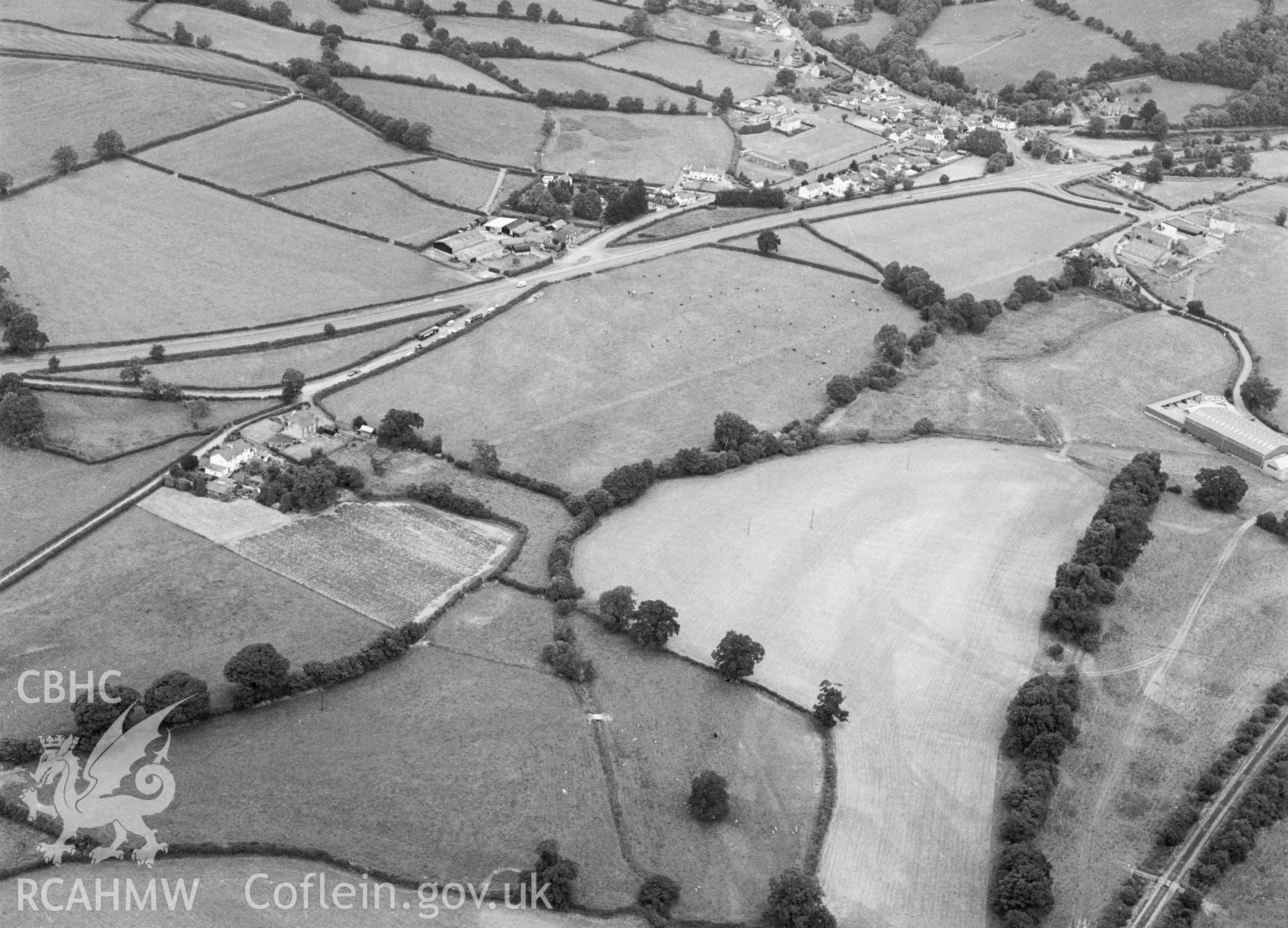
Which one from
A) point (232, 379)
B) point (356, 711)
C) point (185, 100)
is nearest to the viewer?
Answer: point (356, 711)

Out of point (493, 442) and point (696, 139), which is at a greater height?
point (696, 139)

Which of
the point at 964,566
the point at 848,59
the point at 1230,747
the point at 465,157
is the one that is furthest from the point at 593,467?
the point at 848,59

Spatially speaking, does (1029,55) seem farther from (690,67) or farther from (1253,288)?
(1253,288)

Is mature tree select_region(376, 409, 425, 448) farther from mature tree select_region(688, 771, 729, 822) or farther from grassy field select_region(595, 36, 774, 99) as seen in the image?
grassy field select_region(595, 36, 774, 99)

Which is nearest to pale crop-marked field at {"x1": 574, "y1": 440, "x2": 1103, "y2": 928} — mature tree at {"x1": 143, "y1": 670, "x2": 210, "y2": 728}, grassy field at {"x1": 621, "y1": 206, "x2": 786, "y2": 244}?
mature tree at {"x1": 143, "y1": 670, "x2": 210, "y2": 728}

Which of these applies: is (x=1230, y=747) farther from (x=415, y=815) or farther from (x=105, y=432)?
(x=105, y=432)

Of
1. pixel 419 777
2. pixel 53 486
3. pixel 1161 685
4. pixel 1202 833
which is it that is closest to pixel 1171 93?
pixel 1161 685
